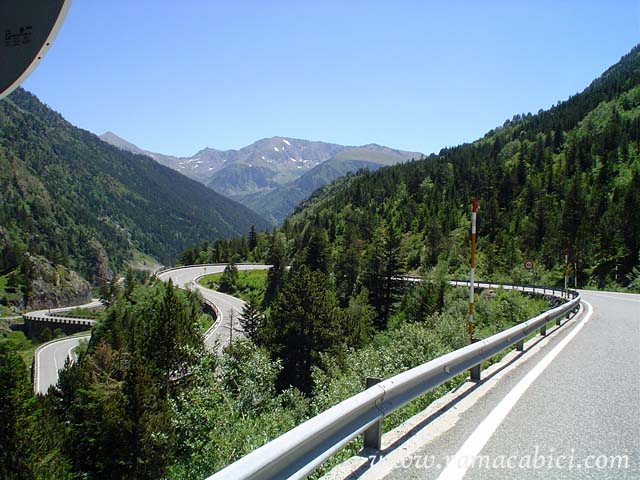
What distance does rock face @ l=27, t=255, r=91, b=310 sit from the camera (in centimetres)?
15824

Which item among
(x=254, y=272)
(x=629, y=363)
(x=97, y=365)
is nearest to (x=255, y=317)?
(x=97, y=365)

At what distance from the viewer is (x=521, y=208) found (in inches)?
4328

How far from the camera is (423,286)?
5603cm

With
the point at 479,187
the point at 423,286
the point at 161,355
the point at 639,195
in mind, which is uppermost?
the point at 479,187

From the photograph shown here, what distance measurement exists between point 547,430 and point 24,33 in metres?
5.83

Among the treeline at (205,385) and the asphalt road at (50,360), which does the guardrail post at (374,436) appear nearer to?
the treeline at (205,385)

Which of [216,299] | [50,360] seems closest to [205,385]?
[216,299]

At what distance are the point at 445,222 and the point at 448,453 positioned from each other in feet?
367

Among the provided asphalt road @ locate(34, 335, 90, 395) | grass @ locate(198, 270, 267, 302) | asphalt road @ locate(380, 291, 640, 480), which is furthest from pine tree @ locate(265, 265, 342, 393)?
asphalt road @ locate(34, 335, 90, 395)

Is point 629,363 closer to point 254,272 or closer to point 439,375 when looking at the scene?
point 439,375

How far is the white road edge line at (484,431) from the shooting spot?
4.05 meters

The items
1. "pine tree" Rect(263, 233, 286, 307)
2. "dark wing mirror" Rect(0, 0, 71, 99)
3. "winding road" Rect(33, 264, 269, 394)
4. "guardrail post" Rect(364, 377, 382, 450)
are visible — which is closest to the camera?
"dark wing mirror" Rect(0, 0, 71, 99)

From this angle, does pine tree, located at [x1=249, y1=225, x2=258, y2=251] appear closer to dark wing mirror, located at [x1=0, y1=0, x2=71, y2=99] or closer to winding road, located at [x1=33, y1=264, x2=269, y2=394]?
winding road, located at [x1=33, y1=264, x2=269, y2=394]

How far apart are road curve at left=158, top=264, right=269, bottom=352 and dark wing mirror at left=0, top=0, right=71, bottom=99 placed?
33.4 meters
